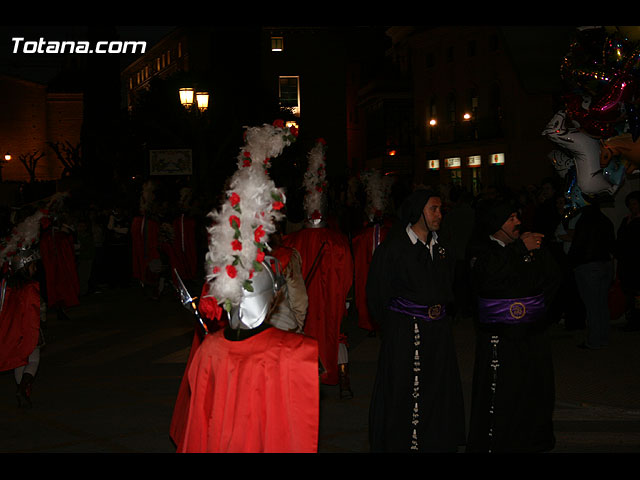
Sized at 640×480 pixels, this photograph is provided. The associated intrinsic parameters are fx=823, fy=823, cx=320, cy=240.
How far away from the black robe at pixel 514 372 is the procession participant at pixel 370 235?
5535mm

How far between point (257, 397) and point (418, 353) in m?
1.81

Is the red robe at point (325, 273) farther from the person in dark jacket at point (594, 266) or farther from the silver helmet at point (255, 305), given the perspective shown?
the silver helmet at point (255, 305)

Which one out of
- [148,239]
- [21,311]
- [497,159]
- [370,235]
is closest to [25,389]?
[21,311]

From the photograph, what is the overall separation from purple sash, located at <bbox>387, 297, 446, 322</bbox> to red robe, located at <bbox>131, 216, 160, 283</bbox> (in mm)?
12170

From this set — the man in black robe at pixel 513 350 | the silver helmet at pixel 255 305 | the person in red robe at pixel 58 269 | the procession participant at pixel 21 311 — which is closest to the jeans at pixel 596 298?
the man in black robe at pixel 513 350

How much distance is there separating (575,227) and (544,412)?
5102mm

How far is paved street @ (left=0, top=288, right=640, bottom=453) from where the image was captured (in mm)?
6836

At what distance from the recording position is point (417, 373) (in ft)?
19.5

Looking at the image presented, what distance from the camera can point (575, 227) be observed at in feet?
34.8

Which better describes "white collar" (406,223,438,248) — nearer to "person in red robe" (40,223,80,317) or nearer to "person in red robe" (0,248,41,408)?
"person in red robe" (0,248,41,408)

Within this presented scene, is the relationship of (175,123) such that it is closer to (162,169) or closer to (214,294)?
(162,169)

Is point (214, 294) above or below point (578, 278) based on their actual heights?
above

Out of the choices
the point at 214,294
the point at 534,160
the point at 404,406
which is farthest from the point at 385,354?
the point at 534,160

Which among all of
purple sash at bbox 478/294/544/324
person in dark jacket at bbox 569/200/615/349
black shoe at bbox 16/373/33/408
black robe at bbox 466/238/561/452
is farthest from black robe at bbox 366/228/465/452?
person in dark jacket at bbox 569/200/615/349
